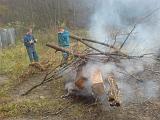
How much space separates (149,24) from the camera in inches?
509

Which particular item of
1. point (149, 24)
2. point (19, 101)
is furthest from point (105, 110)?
point (149, 24)

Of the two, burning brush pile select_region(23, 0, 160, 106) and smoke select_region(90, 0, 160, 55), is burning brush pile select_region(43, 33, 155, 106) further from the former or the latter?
smoke select_region(90, 0, 160, 55)

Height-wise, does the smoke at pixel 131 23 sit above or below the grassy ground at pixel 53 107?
above

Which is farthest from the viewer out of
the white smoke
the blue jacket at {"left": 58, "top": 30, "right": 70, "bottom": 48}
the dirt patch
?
the blue jacket at {"left": 58, "top": 30, "right": 70, "bottom": 48}

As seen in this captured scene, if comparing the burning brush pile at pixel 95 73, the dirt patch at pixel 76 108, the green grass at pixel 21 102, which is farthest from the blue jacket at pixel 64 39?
the dirt patch at pixel 76 108

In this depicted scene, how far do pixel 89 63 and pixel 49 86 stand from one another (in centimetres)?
153

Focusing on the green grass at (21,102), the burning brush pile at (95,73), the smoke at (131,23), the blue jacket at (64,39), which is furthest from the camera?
the blue jacket at (64,39)

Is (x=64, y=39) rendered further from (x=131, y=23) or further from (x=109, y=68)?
(x=131, y=23)

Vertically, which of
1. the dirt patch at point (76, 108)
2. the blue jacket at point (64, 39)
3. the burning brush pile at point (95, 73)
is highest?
the blue jacket at point (64, 39)

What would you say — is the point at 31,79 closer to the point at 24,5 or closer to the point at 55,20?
the point at 55,20

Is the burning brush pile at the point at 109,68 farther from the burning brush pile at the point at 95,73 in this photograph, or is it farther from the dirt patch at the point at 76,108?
the dirt patch at the point at 76,108

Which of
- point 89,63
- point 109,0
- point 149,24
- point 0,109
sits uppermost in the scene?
point 109,0

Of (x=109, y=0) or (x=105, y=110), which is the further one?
(x=109, y=0)

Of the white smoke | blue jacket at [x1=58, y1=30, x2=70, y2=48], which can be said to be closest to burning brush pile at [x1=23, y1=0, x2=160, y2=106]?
the white smoke
